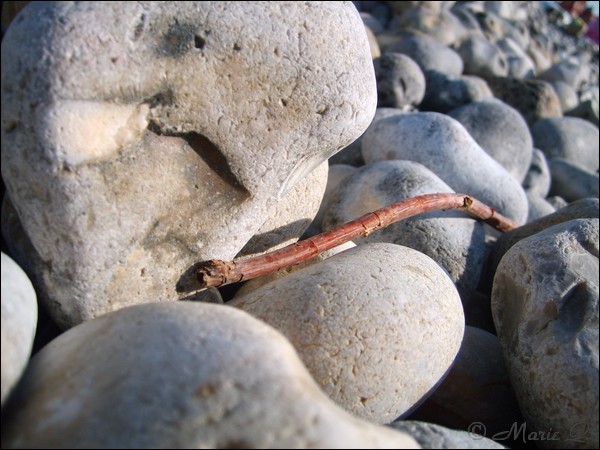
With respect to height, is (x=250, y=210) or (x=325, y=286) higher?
(x=250, y=210)

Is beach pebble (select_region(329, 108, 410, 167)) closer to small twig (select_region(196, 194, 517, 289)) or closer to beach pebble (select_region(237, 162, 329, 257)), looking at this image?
small twig (select_region(196, 194, 517, 289))

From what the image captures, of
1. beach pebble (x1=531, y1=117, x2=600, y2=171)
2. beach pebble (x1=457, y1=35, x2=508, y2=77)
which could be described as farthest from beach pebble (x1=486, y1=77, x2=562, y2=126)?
beach pebble (x1=457, y1=35, x2=508, y2=77)

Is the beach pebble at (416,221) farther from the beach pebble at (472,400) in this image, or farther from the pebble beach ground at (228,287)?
the beach pebble at (472,400)

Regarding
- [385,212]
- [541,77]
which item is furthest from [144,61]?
[541,77]

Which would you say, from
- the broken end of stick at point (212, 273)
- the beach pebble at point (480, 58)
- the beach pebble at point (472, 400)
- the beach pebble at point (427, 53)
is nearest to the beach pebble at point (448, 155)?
the beach pebble at point (472, 400)

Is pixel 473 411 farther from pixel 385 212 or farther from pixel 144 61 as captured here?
pixel 144 61

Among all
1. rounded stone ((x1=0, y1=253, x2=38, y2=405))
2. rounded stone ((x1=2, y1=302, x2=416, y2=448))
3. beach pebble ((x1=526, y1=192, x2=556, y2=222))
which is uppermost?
rounded stone ((x1=0, y1=253, x2=38, y2=405))
